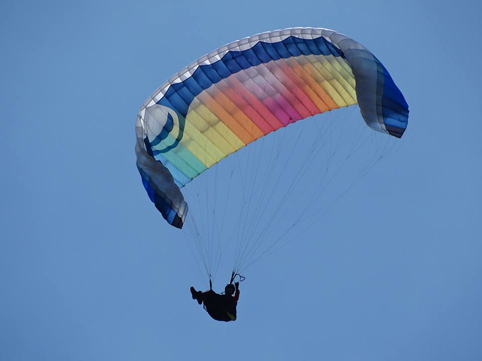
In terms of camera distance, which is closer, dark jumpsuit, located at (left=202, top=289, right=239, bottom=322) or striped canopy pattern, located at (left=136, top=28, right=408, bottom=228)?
striped canopy pattern, located at (left=136, top=28, right=408, bottom=228)

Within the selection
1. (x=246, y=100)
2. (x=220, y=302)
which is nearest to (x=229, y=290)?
(x=220, y=302)

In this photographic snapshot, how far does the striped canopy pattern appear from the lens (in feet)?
60.0

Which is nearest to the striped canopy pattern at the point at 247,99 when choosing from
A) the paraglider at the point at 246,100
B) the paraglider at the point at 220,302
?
the paraglider at the point at 246,100

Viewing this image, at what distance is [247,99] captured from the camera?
20.5m

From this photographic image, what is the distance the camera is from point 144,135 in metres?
19.5

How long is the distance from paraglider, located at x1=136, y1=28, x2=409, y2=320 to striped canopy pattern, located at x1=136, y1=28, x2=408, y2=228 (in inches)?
0.8

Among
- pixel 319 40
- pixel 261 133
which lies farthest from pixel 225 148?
pixel 319 40

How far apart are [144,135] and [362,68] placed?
4.64m

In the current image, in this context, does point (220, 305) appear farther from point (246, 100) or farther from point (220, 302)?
point (246, 100)

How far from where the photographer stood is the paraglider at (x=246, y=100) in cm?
1830

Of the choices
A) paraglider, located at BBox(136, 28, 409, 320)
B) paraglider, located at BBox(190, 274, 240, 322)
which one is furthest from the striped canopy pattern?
paraglider, located at BBox(190, 274, 240, 322)

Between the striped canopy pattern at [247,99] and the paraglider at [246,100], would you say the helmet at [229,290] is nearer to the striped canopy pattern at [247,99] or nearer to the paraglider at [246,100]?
the paraglider at [246,100]

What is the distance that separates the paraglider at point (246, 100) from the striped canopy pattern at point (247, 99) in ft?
0.06

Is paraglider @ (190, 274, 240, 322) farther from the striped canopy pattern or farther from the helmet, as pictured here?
the striped canopy pattern
